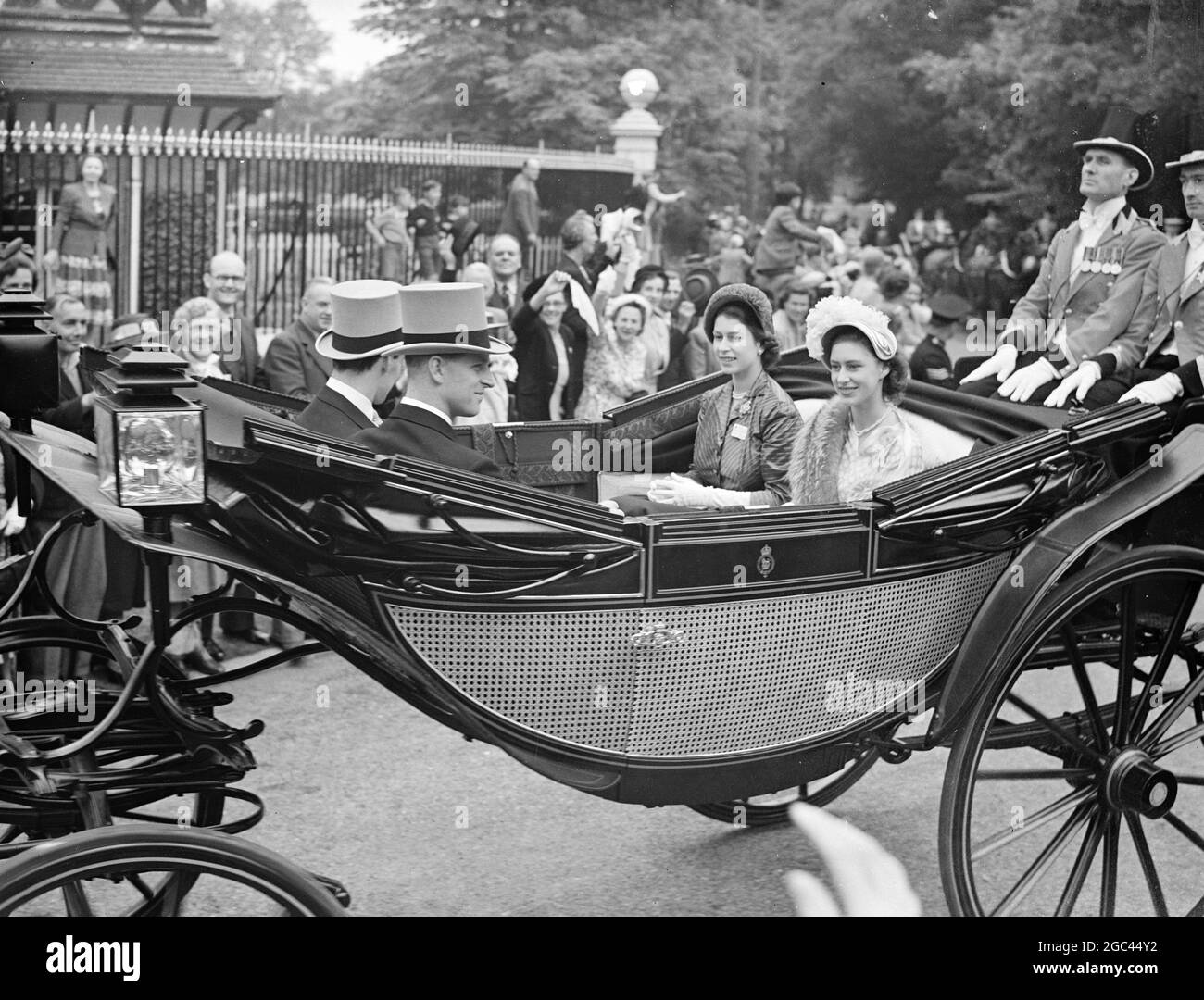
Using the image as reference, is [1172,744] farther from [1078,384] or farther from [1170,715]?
[1078,384]

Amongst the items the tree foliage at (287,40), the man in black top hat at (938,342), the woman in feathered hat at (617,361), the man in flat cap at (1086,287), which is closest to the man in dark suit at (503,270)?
the woman in feathered hat at (617,361)

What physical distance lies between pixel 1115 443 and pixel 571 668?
168 cm

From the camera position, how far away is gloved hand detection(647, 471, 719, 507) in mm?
3816

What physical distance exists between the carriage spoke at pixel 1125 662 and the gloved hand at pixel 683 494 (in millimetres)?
1037

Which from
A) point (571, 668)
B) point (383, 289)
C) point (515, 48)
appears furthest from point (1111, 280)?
point (515, 48)

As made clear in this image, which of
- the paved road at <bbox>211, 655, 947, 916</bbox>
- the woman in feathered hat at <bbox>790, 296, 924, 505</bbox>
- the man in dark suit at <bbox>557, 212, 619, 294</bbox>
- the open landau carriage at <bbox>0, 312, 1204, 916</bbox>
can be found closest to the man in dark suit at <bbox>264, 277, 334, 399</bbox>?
the paved road at <bbox>211, 655, 947, 916</bbox>

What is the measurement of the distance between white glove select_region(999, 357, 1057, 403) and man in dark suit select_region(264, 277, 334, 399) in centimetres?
296

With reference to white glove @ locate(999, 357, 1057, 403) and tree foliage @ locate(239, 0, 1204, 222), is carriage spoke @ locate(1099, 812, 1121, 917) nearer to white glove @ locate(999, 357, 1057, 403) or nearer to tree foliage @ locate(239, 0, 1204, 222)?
white glove @ locate(999, 357, 1057, 403)

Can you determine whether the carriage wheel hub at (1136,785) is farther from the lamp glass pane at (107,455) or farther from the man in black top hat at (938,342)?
the man in black top hat at (938,342)

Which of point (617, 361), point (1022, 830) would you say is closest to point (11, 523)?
point (1022, 830)

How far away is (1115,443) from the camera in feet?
12.3

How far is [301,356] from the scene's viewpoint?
6.13m

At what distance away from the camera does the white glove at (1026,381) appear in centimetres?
434

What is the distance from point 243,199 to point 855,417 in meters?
9.23
